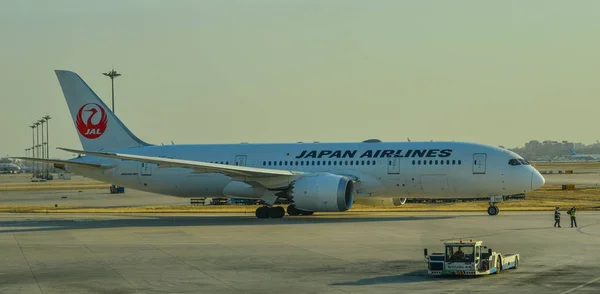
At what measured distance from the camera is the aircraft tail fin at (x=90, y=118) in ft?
191

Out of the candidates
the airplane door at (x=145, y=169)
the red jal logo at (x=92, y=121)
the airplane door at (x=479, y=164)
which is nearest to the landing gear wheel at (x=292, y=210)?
the airplane door at (x=145, y=169)

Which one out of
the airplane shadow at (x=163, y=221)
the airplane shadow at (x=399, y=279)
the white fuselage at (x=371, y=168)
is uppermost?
the white fuselage at (x=371, y=168)

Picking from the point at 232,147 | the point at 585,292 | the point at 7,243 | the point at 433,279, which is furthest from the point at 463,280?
the point at 232,147

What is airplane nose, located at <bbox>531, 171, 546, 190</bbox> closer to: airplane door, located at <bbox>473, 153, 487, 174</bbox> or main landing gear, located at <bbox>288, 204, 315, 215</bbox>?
airplane door, located at <bbox>473, 153, 487, 174</bbox>

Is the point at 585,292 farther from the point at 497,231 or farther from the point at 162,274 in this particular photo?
the point at 497,231

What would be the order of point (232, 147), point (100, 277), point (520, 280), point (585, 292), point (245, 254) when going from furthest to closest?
point (232, 147) → point (245, 254) → point (100, 277) → point (520, 280) → point (585, 292)

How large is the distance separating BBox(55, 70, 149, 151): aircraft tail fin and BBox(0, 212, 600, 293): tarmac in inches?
264

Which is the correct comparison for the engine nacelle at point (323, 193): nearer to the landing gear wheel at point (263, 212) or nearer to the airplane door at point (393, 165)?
the airplane door at point (393, 165)

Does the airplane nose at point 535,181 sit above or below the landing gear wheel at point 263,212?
above

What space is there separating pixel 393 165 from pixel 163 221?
1360cm

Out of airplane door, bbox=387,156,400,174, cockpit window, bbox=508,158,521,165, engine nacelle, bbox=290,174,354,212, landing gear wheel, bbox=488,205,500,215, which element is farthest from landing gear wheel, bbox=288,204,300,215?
cockpit window, bbox=508,158,521,165

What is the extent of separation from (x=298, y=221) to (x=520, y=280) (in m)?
25.5

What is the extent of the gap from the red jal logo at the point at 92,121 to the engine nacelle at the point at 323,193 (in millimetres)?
15085

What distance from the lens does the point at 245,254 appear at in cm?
3394
